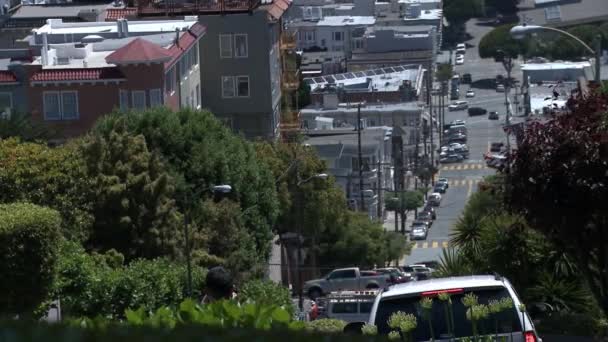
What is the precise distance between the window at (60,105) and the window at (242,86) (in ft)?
42.6

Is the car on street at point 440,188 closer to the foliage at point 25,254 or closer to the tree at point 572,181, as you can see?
the foliage at point 25,254

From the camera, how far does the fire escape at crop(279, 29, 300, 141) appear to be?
68.3m

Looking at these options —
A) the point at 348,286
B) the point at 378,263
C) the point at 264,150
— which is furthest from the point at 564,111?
the point at 378,263

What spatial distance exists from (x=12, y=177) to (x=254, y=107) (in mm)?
33312

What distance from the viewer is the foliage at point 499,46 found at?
548 ft

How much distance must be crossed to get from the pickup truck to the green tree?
432 inches

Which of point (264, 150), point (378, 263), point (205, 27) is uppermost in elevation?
point (205, 27)

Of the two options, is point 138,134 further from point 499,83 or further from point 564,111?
point 499,83

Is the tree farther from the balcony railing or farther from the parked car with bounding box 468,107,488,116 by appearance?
the parked car with bounding box 468,107,488,116

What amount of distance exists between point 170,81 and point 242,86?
34.1 ft

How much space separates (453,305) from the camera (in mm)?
11102

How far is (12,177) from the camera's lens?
30703 mm

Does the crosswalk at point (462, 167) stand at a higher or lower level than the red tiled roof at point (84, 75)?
lower

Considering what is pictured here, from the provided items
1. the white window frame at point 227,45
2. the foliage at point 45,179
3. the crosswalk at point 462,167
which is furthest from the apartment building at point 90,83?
the crosswalk at point 462,167
